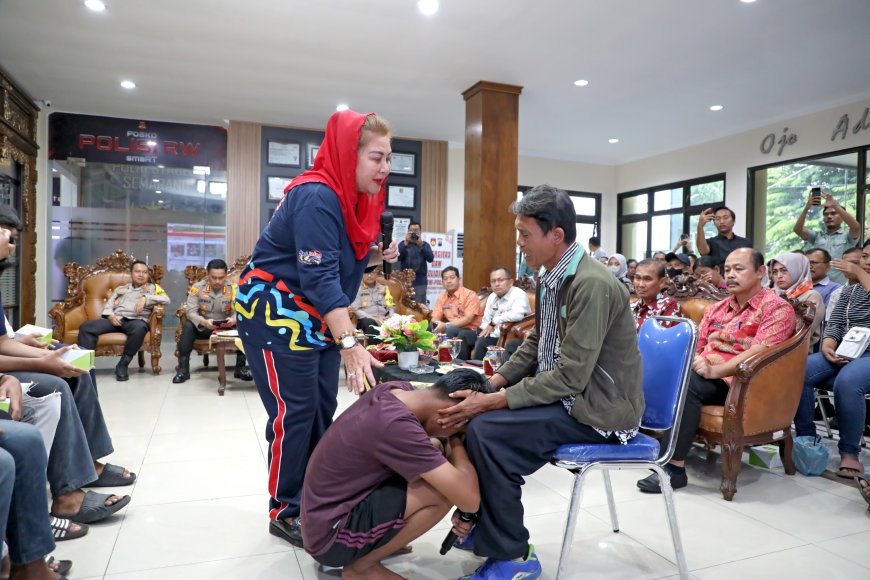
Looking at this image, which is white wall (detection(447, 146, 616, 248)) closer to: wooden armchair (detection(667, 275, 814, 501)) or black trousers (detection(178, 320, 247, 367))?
black trousers (detection(178, 320, 247, 367))

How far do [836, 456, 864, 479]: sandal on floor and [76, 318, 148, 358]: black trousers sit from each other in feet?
17.2

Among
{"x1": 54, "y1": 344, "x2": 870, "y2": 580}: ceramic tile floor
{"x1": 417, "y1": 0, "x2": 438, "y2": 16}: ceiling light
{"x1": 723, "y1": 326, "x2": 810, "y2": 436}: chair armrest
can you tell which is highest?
{"x1": 417, "y1": 0, "x2": 438, "y2": 16}: ceiling light

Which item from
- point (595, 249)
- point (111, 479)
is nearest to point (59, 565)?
point (111, 479)

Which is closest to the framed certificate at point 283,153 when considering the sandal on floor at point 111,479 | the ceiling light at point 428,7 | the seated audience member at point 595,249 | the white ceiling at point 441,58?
the white ceiling at point 441,58

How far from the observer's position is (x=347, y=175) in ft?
5.75

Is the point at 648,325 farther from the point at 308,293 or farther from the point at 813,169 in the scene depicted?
the point at 813,169

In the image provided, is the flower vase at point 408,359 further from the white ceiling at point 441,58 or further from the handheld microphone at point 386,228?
the white ceiling at point 441,58

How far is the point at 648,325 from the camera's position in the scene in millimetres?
2090

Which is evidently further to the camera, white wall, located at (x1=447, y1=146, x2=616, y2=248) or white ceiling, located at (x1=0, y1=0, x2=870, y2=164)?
white wall, located at (x1=447, y1=146, x2=616, y2=248)

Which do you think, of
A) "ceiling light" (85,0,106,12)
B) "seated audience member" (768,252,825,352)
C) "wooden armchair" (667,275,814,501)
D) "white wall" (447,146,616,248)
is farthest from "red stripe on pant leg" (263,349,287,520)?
"white wall" (447,146,616,248)

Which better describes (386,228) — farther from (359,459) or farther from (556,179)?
(556,179)

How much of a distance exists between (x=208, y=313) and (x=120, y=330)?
2.53ft

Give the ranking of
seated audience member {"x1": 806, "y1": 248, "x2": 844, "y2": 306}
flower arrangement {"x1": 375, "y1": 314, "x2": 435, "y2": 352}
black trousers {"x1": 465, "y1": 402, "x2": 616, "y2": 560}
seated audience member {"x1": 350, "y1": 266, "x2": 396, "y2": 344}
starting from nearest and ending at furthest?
black trousers {"x1": 465, "y1": 402, "x2": 616, "y2": 560} < flower arrangement {"x1": 375, "y1": 314, "x2": 435, "y2": 352} < seated audience member {"x1": 806, "y1": 248, "x2": 844, "y2": 306} < seated audience member {"x1": 350, "y1": 266, "x2": 396, "y2": 344}

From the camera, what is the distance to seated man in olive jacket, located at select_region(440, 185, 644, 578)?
1.58m
